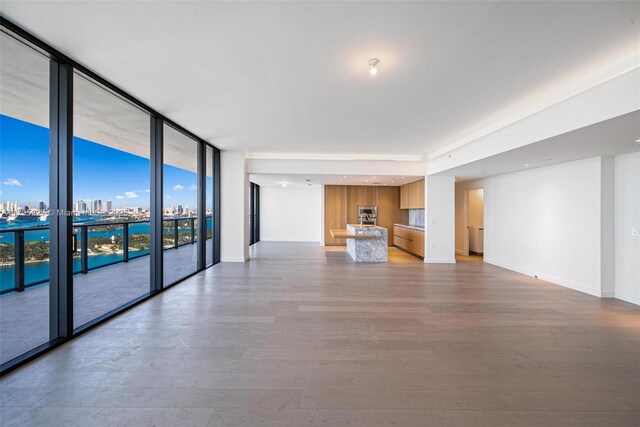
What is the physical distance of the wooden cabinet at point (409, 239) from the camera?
25.0 feet

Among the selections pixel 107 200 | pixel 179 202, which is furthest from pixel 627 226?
pixel 107 200

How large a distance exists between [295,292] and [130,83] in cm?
369

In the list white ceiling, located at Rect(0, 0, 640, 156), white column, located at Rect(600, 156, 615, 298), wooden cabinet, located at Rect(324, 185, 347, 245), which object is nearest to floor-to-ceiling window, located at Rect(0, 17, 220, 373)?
white ceiling, located at Rect(0, 0, 640, 156)

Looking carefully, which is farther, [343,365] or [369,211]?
[369,211]

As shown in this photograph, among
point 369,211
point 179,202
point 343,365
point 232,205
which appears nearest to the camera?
point 343,365

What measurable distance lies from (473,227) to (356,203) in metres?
4.24

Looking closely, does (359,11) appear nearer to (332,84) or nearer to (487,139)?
(332,84)

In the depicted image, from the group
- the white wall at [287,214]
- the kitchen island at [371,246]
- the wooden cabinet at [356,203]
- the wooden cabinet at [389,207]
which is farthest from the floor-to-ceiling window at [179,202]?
the wooden cabinet at [389,207]

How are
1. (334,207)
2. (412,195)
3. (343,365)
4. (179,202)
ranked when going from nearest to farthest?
(343,365), (179,202), (412,195), (334,207)

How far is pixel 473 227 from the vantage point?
888 centimetres

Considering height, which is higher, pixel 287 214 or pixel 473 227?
pixel 287 214

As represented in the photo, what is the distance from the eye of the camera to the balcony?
9.18 ft

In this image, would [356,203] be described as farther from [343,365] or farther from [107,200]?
[343,365]

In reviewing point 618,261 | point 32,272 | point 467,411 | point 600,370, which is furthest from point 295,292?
point 618,261
